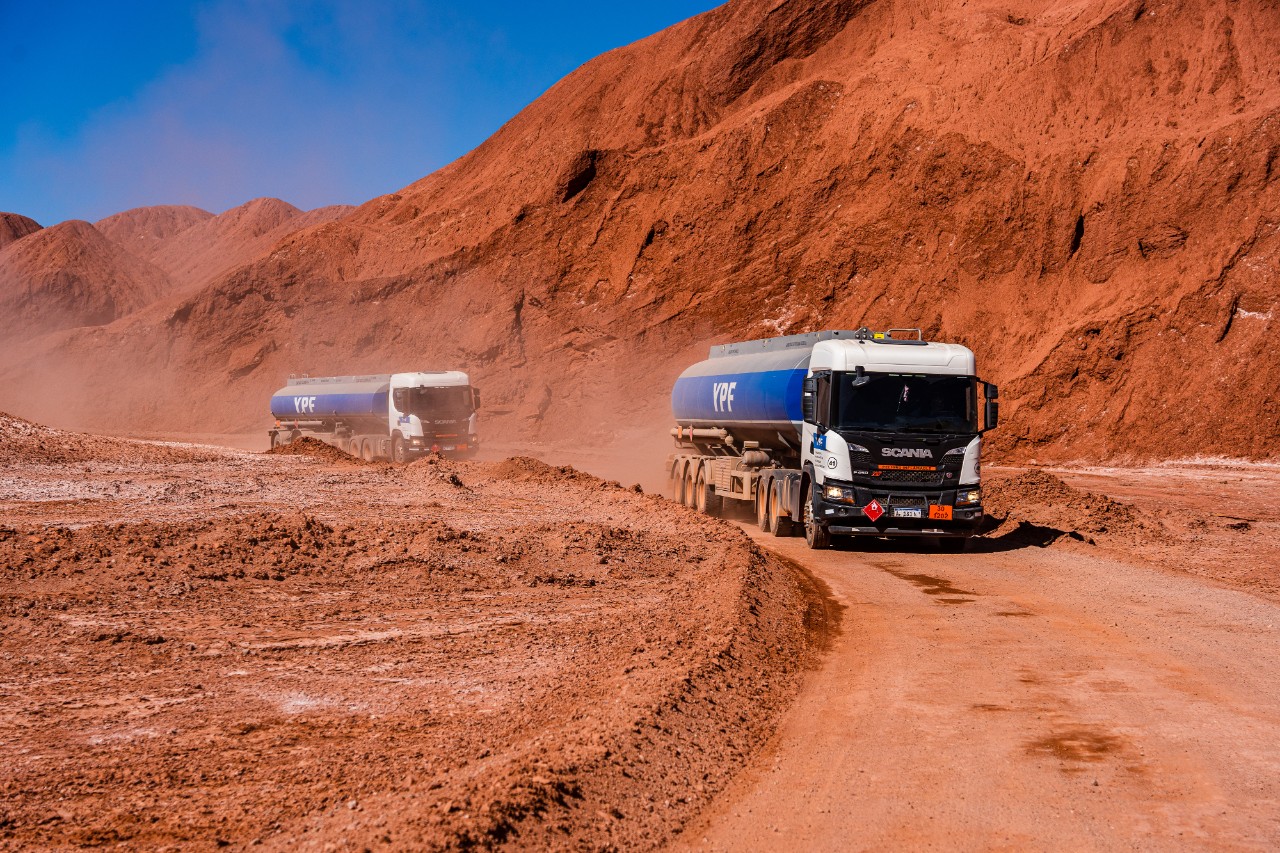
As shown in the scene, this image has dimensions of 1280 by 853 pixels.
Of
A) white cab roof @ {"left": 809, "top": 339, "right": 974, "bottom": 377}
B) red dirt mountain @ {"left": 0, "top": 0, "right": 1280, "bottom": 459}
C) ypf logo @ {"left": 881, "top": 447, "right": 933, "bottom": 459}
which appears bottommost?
ypf logo @ {"left": 881, "top": 447, "right": 933, "bottom": 459}

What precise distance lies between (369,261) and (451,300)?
10920 millimetres

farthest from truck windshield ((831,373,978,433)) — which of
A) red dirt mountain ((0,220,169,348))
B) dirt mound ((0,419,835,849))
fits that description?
red dirt mountain ((0,220,169,348))

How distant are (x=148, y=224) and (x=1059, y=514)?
181 metres

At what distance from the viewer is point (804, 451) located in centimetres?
1989

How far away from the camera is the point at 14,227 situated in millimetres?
166250

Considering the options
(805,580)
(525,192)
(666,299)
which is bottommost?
(805,580)

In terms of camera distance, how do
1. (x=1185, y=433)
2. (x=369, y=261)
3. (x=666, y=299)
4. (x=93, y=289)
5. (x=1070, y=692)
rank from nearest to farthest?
(x=1070, y=692), (x=1185, y=433), (x=666, y=299), (x=369, y=261), (x=93, y=289)

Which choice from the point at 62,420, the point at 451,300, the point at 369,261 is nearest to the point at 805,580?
the point at 451,300

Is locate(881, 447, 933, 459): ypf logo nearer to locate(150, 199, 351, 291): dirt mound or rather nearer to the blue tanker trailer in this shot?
the blue tanker trailer

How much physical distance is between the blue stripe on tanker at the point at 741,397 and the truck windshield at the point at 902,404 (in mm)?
1781

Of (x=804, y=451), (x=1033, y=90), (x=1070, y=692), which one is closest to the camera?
(x=1070, y=692)

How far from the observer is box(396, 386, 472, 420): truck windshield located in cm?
4106

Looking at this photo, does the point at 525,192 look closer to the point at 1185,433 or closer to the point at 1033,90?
the point at 1033,90

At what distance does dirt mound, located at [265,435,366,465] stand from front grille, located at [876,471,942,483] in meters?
24.0
